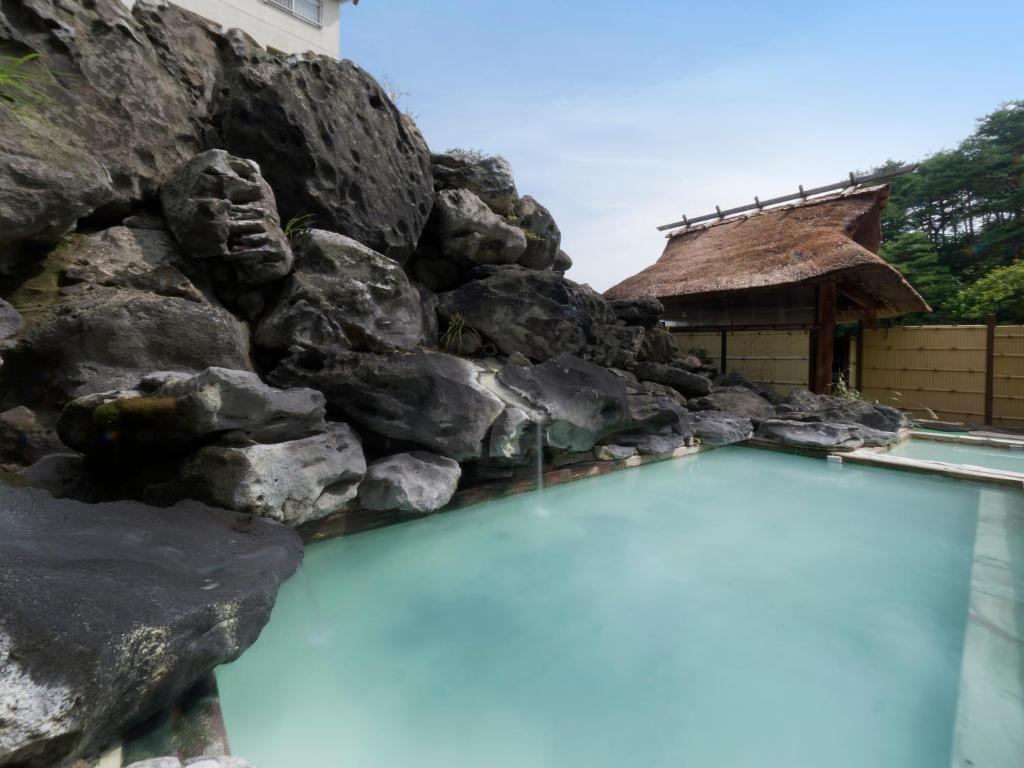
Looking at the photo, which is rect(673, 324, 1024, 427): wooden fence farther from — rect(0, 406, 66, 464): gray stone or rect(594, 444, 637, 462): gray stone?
rect(0, 406, 66, 464): gray stone

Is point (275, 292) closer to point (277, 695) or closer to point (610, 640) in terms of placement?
point (277, 695)

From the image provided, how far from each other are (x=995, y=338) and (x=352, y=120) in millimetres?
12082

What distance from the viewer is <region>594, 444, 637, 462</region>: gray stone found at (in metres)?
5.80

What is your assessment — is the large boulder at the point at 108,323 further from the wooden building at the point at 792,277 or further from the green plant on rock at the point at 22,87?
the wooden building at the point at 792,277

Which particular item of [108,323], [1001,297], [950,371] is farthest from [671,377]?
[1001,297]

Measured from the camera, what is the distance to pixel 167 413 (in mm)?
2480

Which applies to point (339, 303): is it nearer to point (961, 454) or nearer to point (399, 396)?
point (399, 396)

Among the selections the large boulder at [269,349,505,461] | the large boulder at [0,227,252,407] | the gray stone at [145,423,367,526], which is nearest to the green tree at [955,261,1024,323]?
the large boulder at [269,349,505,461]

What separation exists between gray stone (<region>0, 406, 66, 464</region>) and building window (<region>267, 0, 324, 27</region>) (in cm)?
1127

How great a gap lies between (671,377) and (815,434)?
2.31 m

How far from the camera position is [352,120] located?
196 inches

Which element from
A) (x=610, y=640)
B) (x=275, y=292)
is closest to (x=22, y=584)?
(x=610, y=640)

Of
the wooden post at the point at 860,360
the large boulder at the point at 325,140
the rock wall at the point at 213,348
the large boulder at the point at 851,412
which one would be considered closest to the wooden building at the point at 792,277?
the wooden post at the point at 860,360

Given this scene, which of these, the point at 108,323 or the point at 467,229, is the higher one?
the point at 467,229
